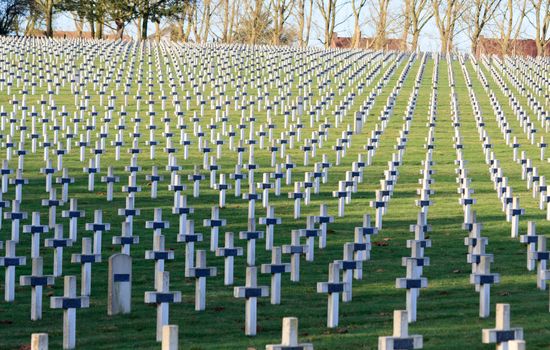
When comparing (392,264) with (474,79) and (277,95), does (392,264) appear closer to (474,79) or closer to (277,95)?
(277,95)

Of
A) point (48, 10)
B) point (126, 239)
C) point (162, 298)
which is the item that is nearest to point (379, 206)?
point (126, 239)

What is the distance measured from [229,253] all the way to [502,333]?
5.47 m

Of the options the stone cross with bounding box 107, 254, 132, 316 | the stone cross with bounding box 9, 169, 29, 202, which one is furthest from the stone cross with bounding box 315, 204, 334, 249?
the stone cross with bounding box 9, 169, 29, 202

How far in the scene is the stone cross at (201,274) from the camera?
14.9 m

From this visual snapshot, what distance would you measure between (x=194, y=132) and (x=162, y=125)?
2.04 meters

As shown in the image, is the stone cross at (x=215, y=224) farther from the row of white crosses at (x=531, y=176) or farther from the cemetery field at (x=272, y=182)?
the row of white crosses at (x=531, y=176)

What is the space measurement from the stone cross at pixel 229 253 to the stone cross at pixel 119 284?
1.65 meters

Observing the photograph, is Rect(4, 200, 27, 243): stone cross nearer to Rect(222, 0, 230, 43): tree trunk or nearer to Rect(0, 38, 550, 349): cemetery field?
Rect(0, 38, 550, 349): cemetery field

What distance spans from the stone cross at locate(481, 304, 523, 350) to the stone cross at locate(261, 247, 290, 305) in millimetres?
3929

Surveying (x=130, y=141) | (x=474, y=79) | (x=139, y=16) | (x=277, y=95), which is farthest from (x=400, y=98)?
(x=139, y=16)

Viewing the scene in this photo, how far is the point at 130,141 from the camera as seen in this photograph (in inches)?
1362

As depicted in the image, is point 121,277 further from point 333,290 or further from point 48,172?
point 48,172

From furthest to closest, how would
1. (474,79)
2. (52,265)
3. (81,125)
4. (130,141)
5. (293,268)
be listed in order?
(474,79)
(81,125)
(130,141)
(52,265)
(293,268)

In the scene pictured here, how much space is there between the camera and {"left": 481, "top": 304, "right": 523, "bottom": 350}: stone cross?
37.1 ft
